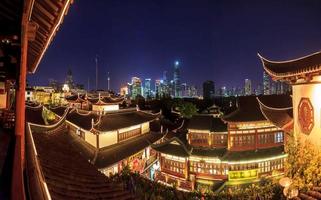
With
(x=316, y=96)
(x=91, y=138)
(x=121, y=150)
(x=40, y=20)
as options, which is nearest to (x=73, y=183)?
(x=40, y=20)

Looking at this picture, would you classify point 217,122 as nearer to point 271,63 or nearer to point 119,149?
point 119,149

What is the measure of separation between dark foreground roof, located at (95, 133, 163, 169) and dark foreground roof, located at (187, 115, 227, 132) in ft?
15.8

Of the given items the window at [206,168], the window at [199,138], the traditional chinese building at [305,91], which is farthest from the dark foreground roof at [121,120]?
the traditional chinese building at [305,91]

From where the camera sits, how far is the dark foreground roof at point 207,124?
22703 mm

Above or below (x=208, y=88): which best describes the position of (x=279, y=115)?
below

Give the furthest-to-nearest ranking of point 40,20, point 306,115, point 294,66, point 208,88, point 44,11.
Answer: point 208,88 → point 294,66 → point 306,115 → point 40,20 → point 44,11

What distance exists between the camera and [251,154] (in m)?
21.4

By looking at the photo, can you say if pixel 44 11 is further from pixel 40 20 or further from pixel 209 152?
pixel 209 152

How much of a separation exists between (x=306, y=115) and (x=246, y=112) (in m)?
13.1

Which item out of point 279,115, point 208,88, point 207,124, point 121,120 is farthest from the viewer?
point 208,88

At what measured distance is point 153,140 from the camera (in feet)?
88.3

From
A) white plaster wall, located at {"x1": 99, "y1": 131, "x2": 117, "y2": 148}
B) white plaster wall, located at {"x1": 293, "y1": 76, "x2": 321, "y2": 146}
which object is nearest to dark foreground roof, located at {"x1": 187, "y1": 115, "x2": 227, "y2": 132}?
white plaster wall, located at {"x1": 99, "y1": 131, "x2": 117, "y2": 148}

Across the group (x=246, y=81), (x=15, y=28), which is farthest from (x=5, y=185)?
(x=246, y=81)

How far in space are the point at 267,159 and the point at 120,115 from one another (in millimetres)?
14070
